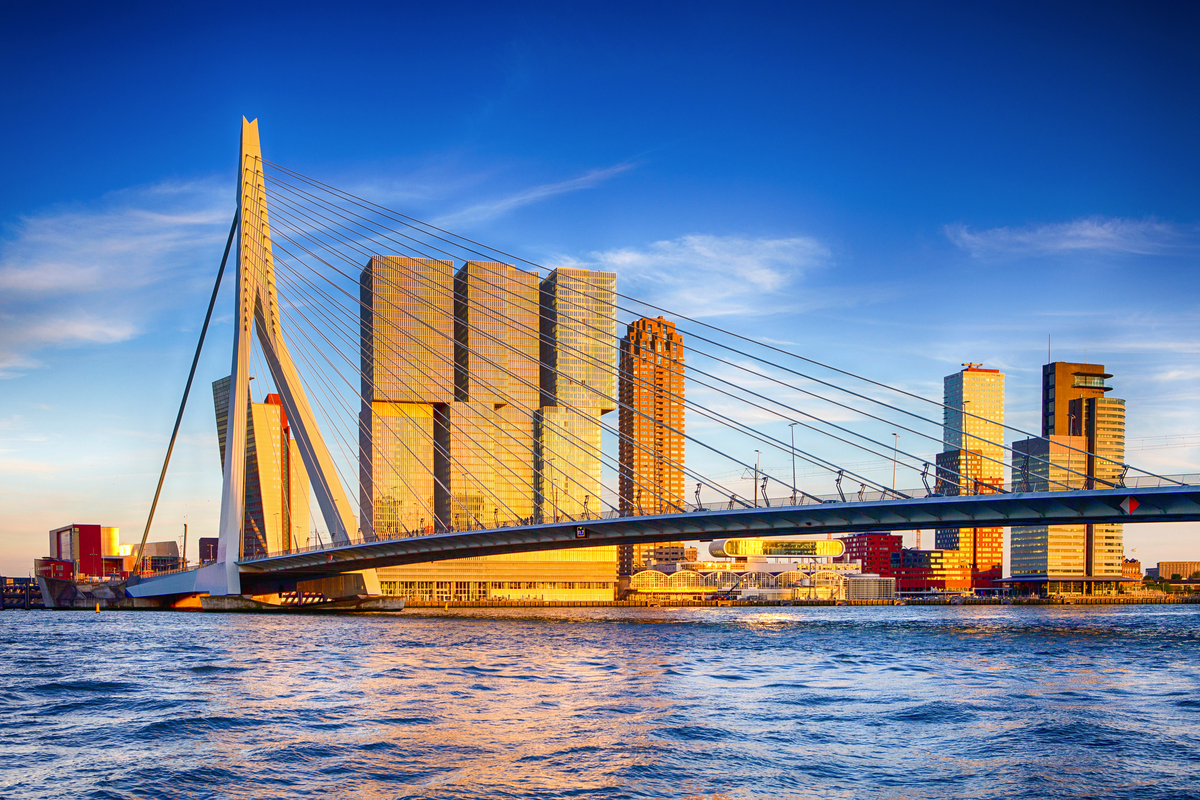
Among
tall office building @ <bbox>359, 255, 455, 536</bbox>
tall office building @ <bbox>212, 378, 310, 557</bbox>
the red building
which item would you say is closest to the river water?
tall office building @ <bbox>359, 255, 455, 536</bbox>

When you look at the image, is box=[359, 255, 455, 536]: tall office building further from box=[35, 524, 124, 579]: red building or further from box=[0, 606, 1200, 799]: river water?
box=[0, 606, 1200, 799]: river water

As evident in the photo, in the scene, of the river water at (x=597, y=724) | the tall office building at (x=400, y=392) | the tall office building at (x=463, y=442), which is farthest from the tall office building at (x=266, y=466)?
the river water at (x=597, y=724)

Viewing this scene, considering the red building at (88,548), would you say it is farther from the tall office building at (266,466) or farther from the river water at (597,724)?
the river water at (597,724)

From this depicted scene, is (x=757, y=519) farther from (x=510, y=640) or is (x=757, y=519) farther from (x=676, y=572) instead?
(x=676, y=572)

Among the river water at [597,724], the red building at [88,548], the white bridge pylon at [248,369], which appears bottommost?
the red building at [88,548]

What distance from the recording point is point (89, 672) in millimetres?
30094

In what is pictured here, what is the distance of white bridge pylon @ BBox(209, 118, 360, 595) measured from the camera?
6081 cm

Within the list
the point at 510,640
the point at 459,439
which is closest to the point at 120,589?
the point at 459,439

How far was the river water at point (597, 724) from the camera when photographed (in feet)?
47.1

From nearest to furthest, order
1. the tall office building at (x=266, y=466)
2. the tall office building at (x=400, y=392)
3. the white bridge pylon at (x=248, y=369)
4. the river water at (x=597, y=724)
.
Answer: the river water at (x=597, y=724) < the white bridge pylon at (x=248, y=369) < the tall office building at (x=400, y=392) < the tall office building at (x=266, y=466)

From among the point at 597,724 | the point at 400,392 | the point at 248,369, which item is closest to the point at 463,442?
the point at 400,392

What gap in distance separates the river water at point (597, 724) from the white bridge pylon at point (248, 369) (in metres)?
24.2

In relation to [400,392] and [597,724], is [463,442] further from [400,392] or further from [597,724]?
[597,724]

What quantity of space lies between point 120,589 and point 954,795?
93806 millimetres
